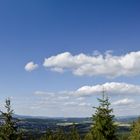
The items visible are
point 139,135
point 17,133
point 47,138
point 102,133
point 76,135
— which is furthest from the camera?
point 76,135

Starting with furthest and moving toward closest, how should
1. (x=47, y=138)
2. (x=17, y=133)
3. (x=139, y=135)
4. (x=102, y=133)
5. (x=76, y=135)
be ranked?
1. (x=76, y=135)
2. (x=47, y=138)
3. (x=139, y=135)
4. (x=102, y=133)
5. (x=17, y=133)

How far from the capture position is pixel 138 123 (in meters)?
65.6

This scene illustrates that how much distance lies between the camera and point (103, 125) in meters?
42.2

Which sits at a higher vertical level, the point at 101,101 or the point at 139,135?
the point at 101,101

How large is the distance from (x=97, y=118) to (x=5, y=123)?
35.9 ft

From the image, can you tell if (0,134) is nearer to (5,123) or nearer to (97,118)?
(5,123)

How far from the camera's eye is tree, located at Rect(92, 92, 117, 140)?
138 feet

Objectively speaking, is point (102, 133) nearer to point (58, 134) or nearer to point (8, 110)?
point (8, 110)

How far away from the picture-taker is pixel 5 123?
38.4m

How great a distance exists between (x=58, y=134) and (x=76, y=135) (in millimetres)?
8117

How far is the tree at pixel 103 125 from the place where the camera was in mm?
41938

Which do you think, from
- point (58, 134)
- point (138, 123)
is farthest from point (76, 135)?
point (138, 123)

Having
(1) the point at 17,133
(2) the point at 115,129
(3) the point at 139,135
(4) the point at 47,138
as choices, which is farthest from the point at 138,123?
(4) the point at 47,138

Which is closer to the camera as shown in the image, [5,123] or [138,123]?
[5,123]
